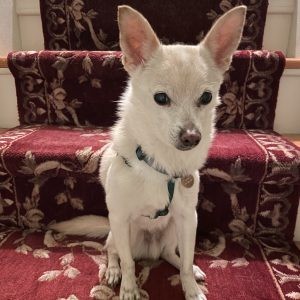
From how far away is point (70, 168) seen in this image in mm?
1237

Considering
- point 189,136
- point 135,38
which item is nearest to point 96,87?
point 135,38

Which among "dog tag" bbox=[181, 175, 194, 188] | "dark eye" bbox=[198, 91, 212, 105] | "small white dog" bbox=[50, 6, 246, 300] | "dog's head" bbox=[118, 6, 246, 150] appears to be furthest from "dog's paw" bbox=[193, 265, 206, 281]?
"dark eye" bbox=[198, 91, 212, 105]

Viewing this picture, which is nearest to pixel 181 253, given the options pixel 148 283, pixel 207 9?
pixel 148 283

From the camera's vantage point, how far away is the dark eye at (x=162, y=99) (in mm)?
860

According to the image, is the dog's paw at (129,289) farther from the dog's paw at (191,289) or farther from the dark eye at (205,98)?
the dark eye at (205,98)

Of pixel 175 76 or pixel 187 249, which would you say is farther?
pixel 187 249

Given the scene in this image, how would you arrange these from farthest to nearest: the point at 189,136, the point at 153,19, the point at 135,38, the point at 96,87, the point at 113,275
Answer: the point at 153,19 < the point at 96,87 < the point at 113,275 < the point at 135,38 < the point at 189,136

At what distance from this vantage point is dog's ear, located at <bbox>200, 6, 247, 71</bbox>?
0.91m

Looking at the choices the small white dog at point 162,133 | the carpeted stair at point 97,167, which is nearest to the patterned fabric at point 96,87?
the carpeted stair at point 97,167

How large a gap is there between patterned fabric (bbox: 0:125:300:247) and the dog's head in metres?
0.31

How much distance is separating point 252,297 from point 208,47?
77 centimetres

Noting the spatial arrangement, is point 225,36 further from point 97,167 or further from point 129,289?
point 129,289

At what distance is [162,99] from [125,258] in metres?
0.51

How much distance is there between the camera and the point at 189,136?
Answer: 81 cm
